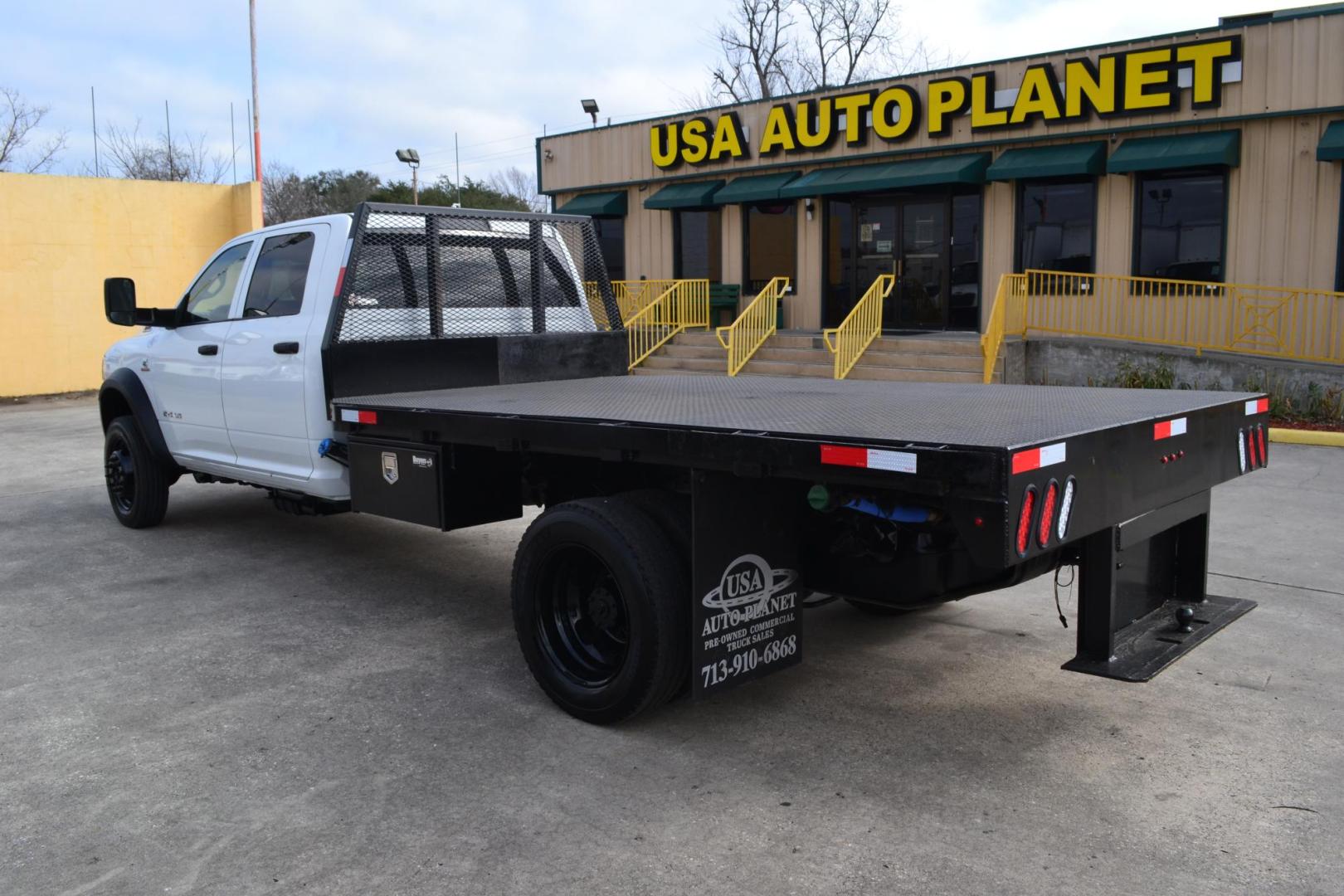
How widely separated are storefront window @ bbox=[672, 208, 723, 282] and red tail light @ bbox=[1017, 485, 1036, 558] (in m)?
19.0

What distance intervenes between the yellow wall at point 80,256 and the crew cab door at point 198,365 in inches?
492

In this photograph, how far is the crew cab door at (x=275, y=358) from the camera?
20.1ft

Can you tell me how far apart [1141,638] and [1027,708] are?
2.09 feet

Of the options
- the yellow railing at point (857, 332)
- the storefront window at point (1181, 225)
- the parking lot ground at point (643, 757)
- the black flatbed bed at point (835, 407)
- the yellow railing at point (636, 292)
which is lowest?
the parking lot ground at point (643, 757)

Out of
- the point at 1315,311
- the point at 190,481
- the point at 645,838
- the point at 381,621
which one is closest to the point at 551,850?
the point at 645,838

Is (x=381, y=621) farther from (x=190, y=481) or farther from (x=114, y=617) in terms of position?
(x=190, y=481)

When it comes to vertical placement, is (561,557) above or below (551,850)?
above

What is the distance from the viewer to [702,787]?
3.87m

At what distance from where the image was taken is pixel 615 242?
78.6 ft

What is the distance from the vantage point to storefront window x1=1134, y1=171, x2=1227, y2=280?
15.7 metres

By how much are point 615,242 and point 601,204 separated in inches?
41.4

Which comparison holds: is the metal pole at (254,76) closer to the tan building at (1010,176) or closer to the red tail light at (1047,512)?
the tan building at (1010,176)

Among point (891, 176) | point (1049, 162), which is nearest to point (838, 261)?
point (891, 176)

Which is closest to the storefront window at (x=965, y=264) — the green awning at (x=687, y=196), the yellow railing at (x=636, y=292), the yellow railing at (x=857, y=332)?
the yellow railing at (x=857, y=332)
